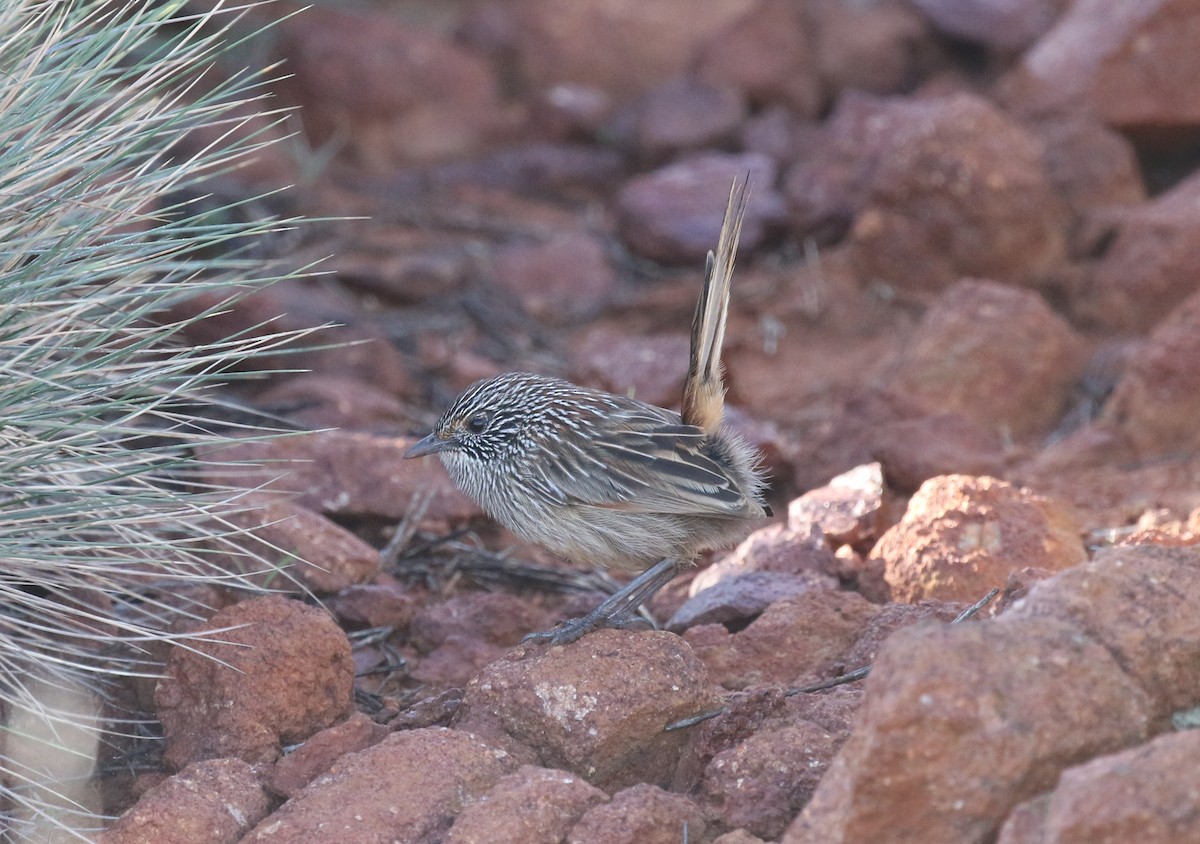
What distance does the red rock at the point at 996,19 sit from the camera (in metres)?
10.0

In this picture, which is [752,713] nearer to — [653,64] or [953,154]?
[953,154]

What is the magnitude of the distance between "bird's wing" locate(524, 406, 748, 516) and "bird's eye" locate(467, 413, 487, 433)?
38 cm

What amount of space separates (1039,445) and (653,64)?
5.97 metres

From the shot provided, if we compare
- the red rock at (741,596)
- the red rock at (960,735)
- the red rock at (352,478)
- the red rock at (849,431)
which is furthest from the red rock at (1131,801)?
the red rock at (849,431)

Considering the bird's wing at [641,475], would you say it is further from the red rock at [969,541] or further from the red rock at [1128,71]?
the red rock at [1128,71]

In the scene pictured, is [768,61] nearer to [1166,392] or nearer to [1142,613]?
[1166,392]

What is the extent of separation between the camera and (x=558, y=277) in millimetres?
9305

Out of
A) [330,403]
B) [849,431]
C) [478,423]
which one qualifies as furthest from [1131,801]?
[330,403]

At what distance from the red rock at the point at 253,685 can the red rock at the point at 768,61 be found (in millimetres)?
7632

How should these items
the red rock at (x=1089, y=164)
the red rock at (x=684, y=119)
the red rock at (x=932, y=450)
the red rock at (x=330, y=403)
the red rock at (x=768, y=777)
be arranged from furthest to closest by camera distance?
1. the red rock at (x=684, y=119)
2. the red rock at (x=1089, y=164)
3. the red rock at (x=330, y=403)
4. the red rock at (x=932, y=450)
5. the red rock at (x=768, y=777)

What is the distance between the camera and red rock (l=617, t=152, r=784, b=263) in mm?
9141

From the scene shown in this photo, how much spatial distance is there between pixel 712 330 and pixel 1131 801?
2.29 meters

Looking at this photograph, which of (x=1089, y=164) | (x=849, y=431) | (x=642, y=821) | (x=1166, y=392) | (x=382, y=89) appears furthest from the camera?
A: (x=382, y=89)

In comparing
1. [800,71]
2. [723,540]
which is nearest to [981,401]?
[723,540]
